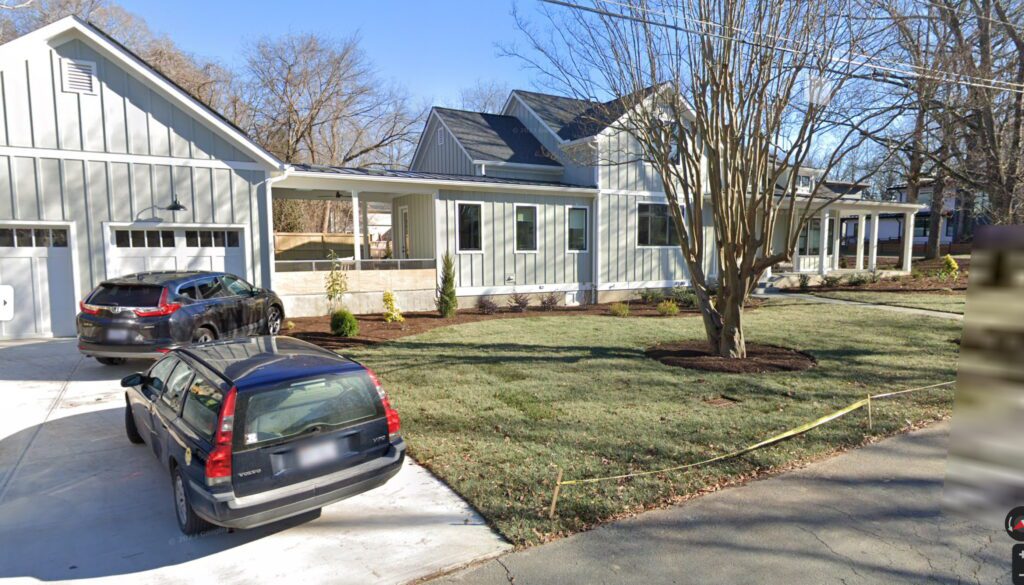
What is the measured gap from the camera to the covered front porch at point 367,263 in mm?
13602

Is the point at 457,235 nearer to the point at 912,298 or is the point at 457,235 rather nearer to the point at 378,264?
the point at 378,264

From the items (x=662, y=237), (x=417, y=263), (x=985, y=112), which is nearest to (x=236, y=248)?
(x=417, y=263)

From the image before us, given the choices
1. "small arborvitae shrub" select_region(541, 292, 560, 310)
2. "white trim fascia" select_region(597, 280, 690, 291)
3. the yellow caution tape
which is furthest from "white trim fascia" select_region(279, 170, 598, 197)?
the yellow caution tape

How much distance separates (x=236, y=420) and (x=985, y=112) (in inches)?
500

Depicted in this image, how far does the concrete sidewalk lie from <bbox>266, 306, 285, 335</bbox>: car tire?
28.6 ft

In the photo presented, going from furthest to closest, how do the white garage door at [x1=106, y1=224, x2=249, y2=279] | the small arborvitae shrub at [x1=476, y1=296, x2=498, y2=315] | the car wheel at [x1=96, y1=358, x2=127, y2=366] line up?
the small arborvitae shrub at [x1=476, y1=296, x2=498, y2=315]
the white garage door at [x1=106, y1=224, x2=249, y2=279]
the car wheel at [x1=96, y1=358, x2=127, y2=366]

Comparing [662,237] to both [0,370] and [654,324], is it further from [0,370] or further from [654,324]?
[0,370]

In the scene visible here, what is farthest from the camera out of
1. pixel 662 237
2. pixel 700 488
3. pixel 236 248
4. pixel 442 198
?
pixel 662 237

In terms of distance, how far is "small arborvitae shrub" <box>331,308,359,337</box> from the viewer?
10.9m

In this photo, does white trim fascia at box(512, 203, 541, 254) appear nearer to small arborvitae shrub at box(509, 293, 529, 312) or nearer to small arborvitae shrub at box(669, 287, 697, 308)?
small arborvitae shrub at box(509, 293, 529, 312)

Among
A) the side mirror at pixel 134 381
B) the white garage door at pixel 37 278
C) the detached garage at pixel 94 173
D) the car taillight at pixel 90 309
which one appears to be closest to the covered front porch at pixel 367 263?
the detached garage at pixel 94 173

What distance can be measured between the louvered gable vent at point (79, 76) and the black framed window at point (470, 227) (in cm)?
861

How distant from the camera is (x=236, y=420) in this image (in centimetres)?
366

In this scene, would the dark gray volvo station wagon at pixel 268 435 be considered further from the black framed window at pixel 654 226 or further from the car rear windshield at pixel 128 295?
the black framed window at pixel 654 226
